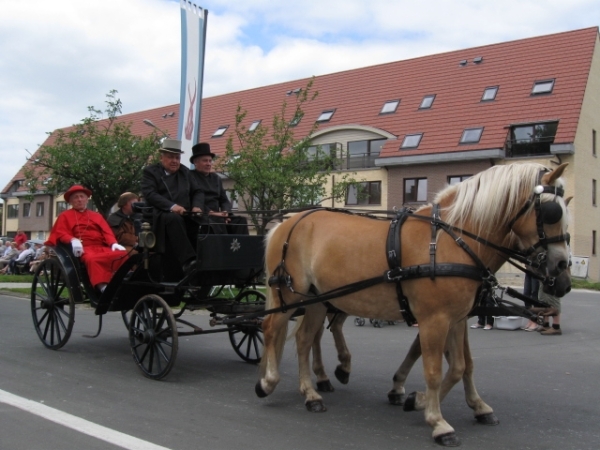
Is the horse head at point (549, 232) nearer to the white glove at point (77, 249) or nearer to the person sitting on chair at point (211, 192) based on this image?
the person sitting on chair at point (211, 192)

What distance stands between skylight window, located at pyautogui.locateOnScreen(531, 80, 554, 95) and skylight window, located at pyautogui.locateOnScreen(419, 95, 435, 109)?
5.19 m

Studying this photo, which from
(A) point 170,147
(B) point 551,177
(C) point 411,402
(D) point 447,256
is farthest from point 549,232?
(A) point 170,147

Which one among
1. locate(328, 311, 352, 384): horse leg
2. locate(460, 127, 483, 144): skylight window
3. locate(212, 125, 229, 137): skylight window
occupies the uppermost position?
locate(212, 125, 229, 137): skylight window

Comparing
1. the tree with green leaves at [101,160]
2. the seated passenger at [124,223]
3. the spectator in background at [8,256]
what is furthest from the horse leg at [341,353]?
the spectator in background at [8,256]

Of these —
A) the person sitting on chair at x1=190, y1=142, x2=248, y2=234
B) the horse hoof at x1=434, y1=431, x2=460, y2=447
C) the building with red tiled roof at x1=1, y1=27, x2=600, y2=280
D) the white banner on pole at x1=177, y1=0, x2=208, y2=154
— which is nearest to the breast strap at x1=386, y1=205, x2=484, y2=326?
the horse hoof at x1=434, y1=431, x2=460, y2=447

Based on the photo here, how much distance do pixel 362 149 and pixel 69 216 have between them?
26.4m

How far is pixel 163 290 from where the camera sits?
23.1 feet

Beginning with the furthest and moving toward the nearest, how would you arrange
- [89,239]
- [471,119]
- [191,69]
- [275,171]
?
[471,119] → [275,171] → [191,69] → [89,239]

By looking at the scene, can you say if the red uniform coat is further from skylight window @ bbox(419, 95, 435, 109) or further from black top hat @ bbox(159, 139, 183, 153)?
skylight window @ bbox(419, 95, 435, 109)

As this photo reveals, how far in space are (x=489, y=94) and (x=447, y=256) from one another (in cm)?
2809

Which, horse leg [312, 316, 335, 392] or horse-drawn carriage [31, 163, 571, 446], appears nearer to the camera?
horse-drawn carriage [31, 163, 571, 446]

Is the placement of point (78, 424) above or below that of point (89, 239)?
below

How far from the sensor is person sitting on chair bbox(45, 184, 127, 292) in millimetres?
7516

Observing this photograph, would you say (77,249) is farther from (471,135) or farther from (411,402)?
(471,135)
